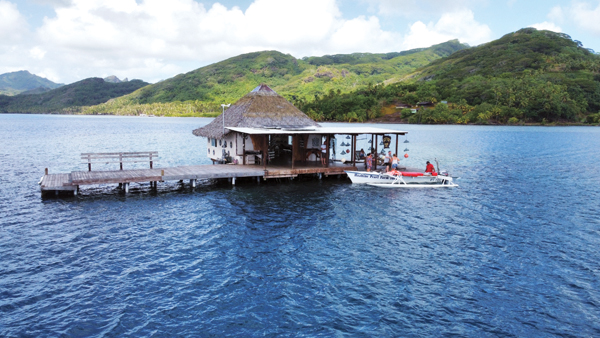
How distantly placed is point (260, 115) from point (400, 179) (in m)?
15.4

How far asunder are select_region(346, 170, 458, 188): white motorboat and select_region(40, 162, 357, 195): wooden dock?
190 centimetres

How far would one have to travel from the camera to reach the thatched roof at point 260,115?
38.2 meters

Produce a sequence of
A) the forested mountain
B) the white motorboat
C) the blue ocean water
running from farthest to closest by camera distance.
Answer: the forested mountain < the white motorboat < the blue ocean water

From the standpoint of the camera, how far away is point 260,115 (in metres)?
39.3

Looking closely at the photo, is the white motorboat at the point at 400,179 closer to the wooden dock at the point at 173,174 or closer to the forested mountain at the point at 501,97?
the wooden dock at the point at 173,174

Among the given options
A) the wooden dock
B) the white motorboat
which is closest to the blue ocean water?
the wooden dock

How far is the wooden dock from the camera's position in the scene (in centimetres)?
2761

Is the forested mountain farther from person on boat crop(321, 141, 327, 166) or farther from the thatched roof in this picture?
person on boat crop(321, 141, 327, 166)

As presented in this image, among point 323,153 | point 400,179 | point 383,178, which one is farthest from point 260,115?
point 400,179

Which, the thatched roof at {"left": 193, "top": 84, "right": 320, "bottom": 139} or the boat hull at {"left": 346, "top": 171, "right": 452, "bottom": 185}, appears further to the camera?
the thatched roof at {"left": 193, "top": 84, "right": 320, "bottom": 139}

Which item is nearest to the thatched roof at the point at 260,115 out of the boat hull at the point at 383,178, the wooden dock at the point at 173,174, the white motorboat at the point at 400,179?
the wooden dock at the point at 173,174

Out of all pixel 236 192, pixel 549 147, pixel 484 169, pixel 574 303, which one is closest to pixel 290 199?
pixel 236 192

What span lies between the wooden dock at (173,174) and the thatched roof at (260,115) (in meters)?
4.95

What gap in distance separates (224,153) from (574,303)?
31.0 meters
